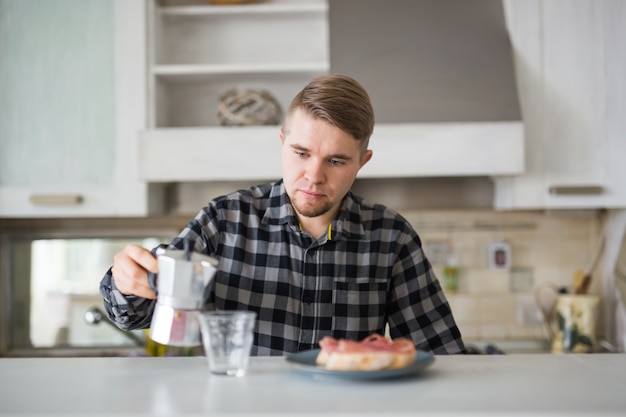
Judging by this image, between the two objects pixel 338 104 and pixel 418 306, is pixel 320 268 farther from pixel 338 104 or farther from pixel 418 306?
pixel 338 104

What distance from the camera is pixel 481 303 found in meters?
2.93

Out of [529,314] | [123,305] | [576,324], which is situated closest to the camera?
[123,305]

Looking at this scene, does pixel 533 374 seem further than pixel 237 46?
No

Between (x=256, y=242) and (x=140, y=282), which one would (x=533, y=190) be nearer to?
(x=256, y=242)

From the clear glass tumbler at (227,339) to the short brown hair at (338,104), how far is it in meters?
0.54

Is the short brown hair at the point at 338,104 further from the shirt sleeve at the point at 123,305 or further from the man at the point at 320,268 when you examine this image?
the shirt sleeve at the point at 123,305

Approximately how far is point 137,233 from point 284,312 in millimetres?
1486

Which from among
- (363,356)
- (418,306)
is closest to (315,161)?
(418,306)

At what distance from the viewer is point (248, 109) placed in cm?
262

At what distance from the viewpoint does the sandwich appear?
100 centimetres

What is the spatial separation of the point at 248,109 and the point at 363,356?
5.63 ft

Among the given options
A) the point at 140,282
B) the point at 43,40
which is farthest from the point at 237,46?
the point at 140,282

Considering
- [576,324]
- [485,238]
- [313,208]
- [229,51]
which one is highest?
[229,51]

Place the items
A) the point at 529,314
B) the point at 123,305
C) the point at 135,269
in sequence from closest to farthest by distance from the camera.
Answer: the point at 135,269, the point at 123,305, the point at 529,314
